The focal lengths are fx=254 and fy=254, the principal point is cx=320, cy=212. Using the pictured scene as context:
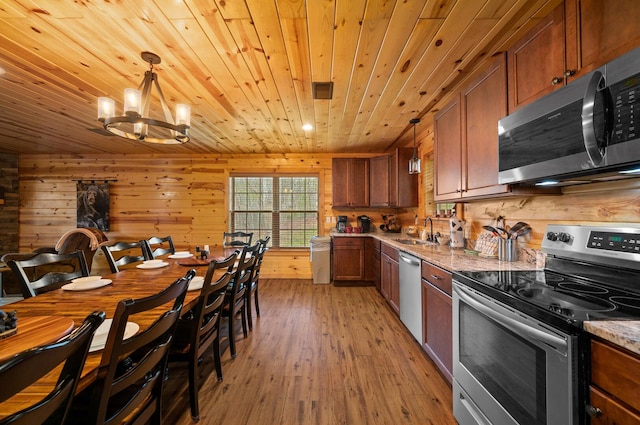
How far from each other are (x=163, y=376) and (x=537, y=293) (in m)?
1.79

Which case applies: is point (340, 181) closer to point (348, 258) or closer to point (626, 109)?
point (348, 258)

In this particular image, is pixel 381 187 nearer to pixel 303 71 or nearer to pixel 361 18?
pixel 303 71

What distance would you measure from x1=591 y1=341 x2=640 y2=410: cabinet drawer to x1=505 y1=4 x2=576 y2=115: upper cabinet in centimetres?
124

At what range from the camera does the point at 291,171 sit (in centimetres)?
495

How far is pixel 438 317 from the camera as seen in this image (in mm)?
1921

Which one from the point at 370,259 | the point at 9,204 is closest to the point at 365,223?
the point at 370,259

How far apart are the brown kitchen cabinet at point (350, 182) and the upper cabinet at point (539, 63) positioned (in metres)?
3.05

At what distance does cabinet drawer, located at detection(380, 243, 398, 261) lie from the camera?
119 inches

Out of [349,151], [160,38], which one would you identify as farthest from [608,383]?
[349,151]

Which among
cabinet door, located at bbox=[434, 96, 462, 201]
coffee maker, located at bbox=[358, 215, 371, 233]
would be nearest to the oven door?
cabinet door, located at bbox=[434, 96, 462, 201]

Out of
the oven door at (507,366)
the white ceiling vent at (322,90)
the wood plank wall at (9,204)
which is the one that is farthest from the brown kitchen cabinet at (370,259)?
the wood plank wall at (9,204)

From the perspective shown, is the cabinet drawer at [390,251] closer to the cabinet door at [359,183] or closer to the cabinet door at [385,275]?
the cabinet door at [385,275]

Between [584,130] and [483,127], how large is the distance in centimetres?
85

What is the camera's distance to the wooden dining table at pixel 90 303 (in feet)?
2.61
